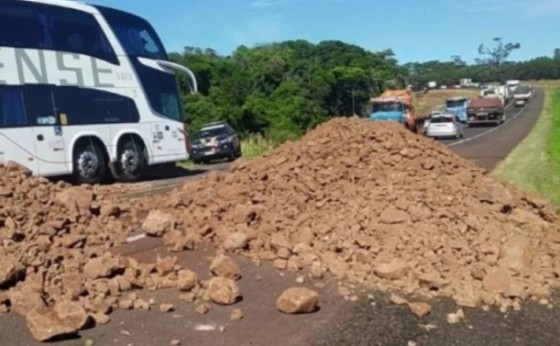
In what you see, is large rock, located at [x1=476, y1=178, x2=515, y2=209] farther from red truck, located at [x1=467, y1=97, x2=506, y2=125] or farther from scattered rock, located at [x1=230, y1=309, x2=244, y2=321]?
red truck, located at [x1=467, y1=97, x2=506, y2=125]

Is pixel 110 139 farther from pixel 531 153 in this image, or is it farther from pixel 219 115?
pixel 219 115

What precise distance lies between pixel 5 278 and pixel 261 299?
90.2 inches

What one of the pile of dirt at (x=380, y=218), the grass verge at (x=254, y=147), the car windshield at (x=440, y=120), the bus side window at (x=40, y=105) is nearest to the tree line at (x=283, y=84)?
the grass verge at (x=254, y=147)

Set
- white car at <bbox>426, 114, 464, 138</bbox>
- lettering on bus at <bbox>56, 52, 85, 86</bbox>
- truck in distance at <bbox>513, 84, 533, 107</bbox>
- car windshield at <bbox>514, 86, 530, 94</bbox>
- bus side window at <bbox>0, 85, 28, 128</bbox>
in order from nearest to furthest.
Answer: bus side window at <bbox>0, 85, 28, 128</bbox> < lettering on bus at <bbox>56, 52, 85, 86</bbox> < white car at <bbox>426, 114, 464, 138</bbox> < truck in distance at <bbox>513, 84, 533, 107</bbox> < car windshield at <bbox>514, 86, 530, 94</bbox>

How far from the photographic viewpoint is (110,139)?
19062 mm

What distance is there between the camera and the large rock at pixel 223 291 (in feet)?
21.7

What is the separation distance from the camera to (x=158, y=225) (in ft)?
28.2

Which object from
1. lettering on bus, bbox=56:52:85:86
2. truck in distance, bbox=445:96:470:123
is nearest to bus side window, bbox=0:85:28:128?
lettering on bus, bbox=56:52:85:86

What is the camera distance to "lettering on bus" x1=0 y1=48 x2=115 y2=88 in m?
15.9

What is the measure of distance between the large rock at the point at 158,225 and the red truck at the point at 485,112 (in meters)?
56.1

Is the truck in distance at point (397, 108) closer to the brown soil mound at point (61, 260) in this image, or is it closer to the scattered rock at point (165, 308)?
the brown soil mound at point (61, 260)

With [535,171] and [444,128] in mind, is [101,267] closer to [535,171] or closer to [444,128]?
[535,171]

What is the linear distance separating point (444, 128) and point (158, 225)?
130 feet

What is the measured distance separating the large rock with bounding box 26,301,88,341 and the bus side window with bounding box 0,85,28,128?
1067 cm
